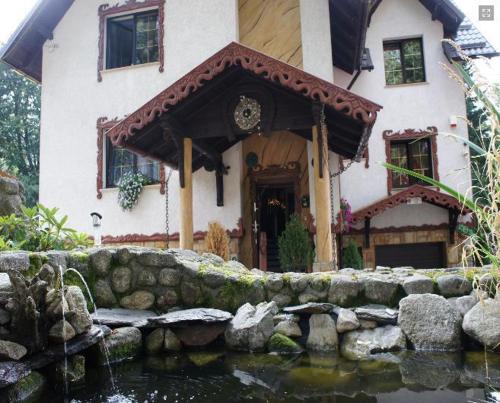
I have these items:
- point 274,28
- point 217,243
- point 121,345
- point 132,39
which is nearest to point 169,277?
point 121,345

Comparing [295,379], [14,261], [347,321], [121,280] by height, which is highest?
[14,261]

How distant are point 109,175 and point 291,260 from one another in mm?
5645

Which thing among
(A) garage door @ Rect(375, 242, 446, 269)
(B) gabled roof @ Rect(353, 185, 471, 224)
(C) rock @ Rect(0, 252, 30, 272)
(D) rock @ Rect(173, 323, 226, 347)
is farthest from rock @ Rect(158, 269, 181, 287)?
(A) garage door @ Rect(375, 242, 446, 269)

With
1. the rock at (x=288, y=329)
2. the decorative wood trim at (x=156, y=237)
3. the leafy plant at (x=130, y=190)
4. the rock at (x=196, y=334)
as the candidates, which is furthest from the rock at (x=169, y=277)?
the leafy plant at (x=130, y=190)

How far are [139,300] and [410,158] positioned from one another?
971 centimetres

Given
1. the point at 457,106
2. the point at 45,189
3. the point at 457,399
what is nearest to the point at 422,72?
the point at 457,106

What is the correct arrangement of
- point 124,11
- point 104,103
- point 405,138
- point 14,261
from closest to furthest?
point 14,261, point 104,103, point 124,11, point 405,138

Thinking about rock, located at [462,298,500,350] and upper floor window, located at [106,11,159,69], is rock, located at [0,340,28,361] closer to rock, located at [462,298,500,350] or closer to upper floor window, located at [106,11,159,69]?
rock, located at [462,298,500,350]

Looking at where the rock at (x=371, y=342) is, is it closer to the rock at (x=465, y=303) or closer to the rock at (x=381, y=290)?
the rock at (x=381, y=290)

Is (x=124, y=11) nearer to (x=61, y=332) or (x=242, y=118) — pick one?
(x=242, y=118)

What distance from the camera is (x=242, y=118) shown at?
805 centimetres

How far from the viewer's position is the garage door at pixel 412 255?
12461mm

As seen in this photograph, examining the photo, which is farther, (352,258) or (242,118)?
(352,258)

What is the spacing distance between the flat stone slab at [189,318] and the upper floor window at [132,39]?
8.30 m
